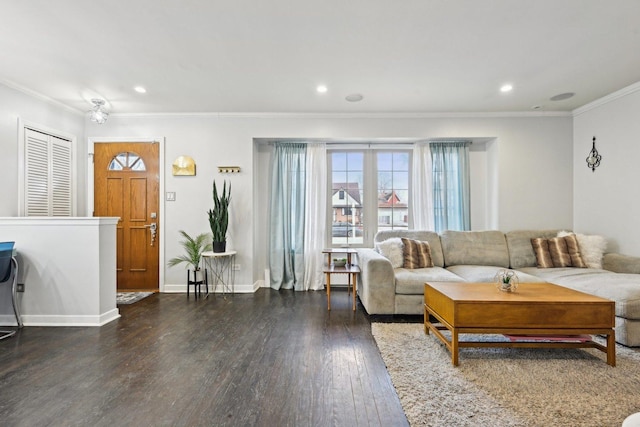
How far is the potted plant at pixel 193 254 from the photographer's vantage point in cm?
426

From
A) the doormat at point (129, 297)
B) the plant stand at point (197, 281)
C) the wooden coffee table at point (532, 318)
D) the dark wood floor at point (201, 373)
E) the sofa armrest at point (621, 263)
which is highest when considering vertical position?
the sofa armrest at point (621, 263)

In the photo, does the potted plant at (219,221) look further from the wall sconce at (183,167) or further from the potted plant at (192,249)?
the wall sconce at (183,167)

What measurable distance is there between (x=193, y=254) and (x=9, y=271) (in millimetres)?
1756

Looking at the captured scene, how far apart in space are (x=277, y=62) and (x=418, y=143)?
2.53 m

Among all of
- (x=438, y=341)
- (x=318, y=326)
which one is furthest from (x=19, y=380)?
(x=438, y=341)

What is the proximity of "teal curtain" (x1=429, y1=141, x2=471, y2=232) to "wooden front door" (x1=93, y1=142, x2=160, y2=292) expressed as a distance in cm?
393

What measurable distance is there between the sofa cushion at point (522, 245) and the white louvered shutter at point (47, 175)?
5.68m

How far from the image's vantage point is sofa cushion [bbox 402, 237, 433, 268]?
3.74 meters

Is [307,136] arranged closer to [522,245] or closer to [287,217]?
[287,217]

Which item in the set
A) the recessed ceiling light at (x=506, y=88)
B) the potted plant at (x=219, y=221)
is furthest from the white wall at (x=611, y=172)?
the potted plant at (x=219, y=221)

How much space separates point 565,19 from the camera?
7.63ft

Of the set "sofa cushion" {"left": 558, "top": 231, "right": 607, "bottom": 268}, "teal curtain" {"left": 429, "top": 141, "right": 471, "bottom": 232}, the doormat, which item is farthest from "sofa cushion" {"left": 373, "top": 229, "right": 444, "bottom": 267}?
the doormat

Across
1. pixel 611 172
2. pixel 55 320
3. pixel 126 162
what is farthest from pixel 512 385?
pixel 126 162

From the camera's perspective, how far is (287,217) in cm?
473
